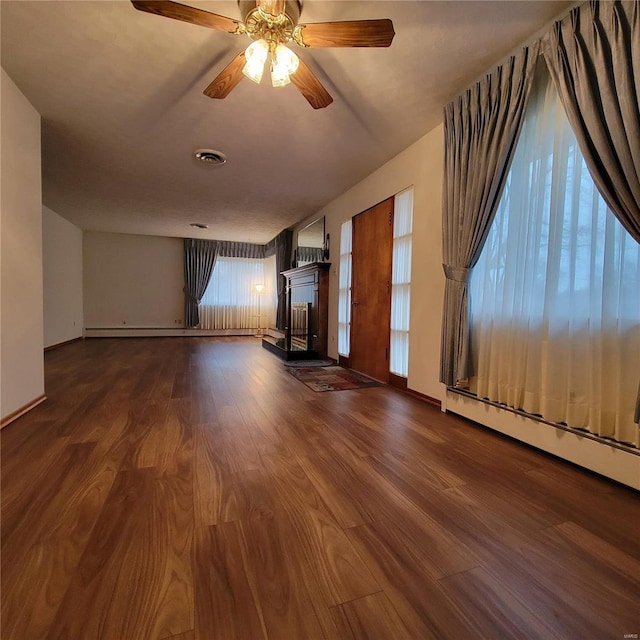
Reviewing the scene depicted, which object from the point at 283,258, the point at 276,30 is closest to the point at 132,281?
the point at 283,258

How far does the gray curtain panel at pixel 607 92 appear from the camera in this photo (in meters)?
1.33

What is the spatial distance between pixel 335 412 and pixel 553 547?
5.05 feet

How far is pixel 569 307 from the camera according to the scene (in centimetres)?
165

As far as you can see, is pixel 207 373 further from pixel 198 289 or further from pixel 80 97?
pixel 198 289

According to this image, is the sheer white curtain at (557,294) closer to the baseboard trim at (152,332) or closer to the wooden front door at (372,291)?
the wooden front door at (372,291)

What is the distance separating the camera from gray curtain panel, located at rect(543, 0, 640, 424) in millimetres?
1327

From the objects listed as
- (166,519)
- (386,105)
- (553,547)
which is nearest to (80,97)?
(386,105)

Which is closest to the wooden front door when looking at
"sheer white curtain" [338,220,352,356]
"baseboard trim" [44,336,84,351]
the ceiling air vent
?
"sheer white curtain" [338,220,352,356]

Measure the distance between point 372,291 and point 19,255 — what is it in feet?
10.3

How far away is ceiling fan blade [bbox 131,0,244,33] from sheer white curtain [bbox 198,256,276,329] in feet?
20.5

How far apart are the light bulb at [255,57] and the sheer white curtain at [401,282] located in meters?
1.85

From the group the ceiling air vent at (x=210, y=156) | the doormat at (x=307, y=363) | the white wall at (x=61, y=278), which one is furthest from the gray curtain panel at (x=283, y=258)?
the white wall at (x=61, y=278)

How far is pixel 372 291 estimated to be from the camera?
3643 mm

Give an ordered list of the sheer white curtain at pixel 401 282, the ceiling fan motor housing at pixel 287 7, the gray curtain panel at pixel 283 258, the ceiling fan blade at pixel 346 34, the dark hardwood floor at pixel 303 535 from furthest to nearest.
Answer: the gray curtain panel at pixel 283 258
the sheer white curtain at pixel 401 282
the ceiling fan motor housing at pixel 287 7
the ceiling fan blade at pixel 346 34
the dark hardwood floor at pixel 303 535
